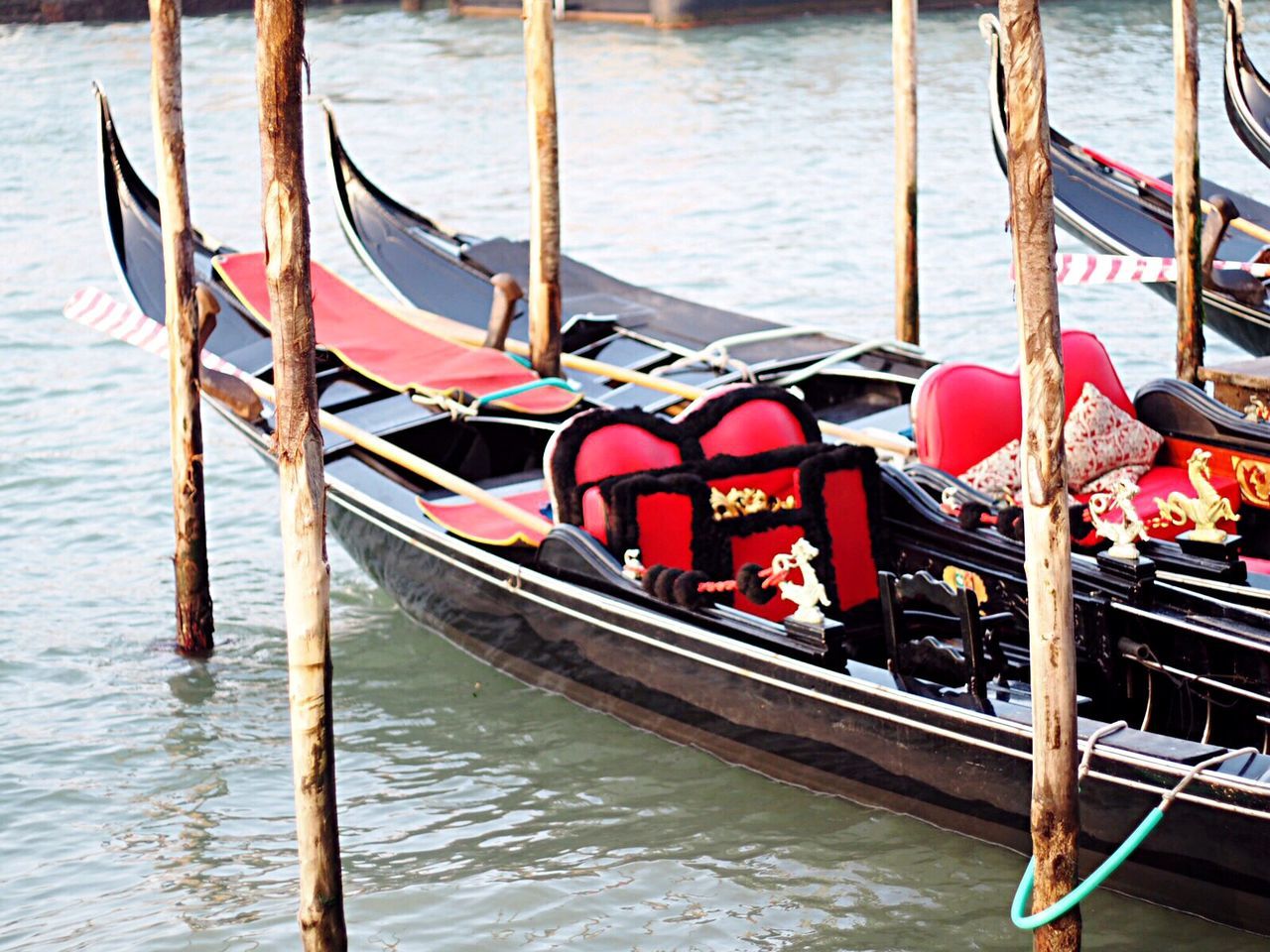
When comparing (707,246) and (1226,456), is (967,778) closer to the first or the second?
(1226,456)

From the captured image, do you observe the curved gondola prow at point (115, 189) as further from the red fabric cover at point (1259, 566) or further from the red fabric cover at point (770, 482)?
the red fabric cover at point (1259, 566)

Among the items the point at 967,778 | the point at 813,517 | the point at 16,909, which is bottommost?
the point at 16,909

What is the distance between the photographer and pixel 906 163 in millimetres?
6613

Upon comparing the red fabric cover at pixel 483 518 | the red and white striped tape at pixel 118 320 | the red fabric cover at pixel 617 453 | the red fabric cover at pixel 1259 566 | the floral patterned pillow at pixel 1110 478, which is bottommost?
the red fabric cover at pixel 483 518

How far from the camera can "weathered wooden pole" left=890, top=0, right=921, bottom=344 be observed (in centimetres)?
653

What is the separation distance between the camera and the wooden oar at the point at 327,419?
15.2 feet

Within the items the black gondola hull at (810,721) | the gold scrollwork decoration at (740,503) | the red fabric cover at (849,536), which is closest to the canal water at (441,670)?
the black gondola hull at (810,721)

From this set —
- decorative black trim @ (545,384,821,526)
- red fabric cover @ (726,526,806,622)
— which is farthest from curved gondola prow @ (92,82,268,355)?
red fabric cover @ (726,526,806,622)

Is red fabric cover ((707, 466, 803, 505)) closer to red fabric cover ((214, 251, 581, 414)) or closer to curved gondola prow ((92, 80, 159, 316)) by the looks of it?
red fabric cover ((214, 251, 581, 414))

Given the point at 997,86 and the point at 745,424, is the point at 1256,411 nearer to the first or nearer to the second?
the point at 745,424

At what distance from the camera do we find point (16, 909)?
3834 mm

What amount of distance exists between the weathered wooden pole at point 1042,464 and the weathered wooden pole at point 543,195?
309cm

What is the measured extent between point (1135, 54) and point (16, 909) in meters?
15.2

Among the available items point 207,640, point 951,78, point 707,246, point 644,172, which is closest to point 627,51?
point 951,78
